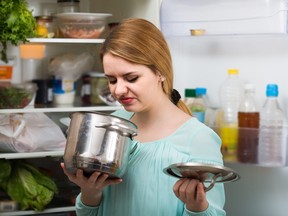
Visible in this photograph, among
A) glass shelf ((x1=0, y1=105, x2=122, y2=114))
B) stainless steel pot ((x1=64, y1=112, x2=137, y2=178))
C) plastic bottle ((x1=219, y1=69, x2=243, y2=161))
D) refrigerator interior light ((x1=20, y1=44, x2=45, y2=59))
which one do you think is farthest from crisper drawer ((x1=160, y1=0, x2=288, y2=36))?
stainless steel pot ((x1=64, y1=112, x2=137, y2=178))

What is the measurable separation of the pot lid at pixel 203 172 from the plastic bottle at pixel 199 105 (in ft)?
2.87

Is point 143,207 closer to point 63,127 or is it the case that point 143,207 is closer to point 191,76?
point 191,76

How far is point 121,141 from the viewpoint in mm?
1428

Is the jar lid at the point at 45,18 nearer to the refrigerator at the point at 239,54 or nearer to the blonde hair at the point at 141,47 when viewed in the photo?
the refrigerator at the point at 239,54

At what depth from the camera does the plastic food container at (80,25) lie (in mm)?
2434

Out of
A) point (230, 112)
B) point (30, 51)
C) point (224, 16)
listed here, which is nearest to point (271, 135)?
point (230, 112)

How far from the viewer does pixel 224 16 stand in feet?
7.26

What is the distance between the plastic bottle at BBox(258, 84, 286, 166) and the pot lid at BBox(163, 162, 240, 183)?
2.53 ft

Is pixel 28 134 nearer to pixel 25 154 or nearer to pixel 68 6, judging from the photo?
pixel 25 154

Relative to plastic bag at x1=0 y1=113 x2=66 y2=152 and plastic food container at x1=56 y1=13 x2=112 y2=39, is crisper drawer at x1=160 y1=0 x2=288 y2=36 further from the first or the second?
plastic bag at x1=0 y1=113 x2=66 y2=152

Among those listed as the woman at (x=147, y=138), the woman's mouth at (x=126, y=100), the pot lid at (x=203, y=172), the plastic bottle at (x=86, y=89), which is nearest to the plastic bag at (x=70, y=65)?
the plastic bottle at (x=86, y=89)

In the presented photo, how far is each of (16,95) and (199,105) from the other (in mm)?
709

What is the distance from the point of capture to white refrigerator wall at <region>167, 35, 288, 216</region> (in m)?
2.15

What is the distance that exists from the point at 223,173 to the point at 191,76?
1.11 m
